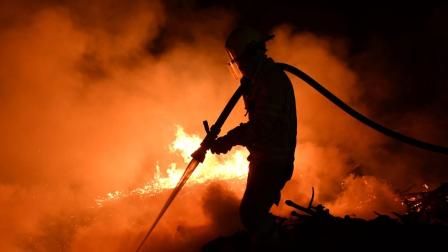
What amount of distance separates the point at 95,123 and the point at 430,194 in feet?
42.3

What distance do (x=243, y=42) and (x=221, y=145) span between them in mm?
978

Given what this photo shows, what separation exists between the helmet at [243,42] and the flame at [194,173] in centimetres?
1025

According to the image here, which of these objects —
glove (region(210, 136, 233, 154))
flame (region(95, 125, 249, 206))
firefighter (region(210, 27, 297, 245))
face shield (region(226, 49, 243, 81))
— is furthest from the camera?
flame (region(95, 125, 249, 206))

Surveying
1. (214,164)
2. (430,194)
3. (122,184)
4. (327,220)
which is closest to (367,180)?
(430,194)

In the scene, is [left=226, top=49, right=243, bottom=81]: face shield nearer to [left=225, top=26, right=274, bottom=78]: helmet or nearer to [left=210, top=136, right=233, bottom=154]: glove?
[left=225, top=26, right=274, bottom=78]: helmet

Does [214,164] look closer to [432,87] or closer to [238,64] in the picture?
[432,87]

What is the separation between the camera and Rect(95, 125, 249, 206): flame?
45.9 ft

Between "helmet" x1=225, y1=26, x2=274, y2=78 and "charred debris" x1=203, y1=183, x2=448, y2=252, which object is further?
"helmet" x1=225, y1=26, x2=274, y2=78

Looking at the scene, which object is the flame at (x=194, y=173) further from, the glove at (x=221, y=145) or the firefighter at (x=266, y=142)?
the firefighter at (x=266, y=142)

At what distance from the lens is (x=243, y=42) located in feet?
10.8

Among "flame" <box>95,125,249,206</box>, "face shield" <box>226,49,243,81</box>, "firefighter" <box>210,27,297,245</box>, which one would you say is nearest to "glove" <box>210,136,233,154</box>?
"firefighter" <box>210,27,297,245</box>

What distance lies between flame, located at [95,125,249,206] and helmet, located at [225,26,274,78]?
33.6ft

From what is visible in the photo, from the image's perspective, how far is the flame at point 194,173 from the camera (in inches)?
550

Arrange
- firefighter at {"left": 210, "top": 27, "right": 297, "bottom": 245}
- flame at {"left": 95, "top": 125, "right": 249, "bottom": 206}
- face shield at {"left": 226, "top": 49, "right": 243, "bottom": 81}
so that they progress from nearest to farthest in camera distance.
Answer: firefighter at {"left": 210, "top": 27, "right": 297, "bottom": 245}
face shield at {"left": 226, "top": 49, "right": 243, "bottom": 81}
flame at {"left": 95, "top": 125, "right": 249, "bottom": 206}
